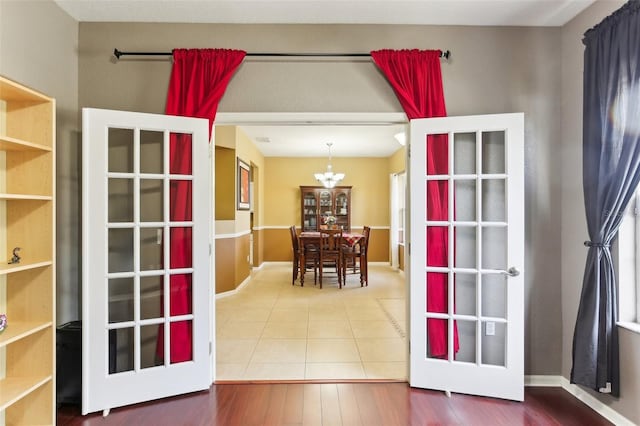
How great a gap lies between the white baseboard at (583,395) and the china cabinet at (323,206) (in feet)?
19.4

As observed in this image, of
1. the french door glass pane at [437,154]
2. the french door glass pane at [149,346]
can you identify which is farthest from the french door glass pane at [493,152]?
the french door glass pane at [149,346]

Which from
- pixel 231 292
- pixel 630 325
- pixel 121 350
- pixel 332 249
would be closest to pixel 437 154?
pixel 630 325

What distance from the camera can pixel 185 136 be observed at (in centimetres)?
246

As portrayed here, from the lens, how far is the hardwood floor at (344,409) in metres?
2.15

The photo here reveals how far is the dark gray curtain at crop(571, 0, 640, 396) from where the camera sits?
78.5 inches

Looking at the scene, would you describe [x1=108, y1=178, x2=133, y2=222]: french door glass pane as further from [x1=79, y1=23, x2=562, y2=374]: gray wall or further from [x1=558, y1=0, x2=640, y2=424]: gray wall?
[x1=558, y1=0, x2=640, y2=424]: gray wall

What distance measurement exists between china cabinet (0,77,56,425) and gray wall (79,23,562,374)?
0.68 meters

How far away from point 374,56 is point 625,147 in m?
1.71

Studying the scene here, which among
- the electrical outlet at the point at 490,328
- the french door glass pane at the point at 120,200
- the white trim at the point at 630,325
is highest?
the french door glass pane at the point at 120,200

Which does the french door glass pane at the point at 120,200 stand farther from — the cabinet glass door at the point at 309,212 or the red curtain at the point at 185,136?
the cabinet glass door at the point at 309,212

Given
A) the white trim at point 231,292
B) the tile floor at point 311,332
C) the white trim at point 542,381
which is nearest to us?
the white trim at point 542,381

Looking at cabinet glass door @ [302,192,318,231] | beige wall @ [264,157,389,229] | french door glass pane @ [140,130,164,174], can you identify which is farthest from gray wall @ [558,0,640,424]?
cabinet glass door @ [302,192,318,231]

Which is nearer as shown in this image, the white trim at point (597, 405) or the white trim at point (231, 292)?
the white trim at point (597, 405)

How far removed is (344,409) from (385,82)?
2.39 metres
